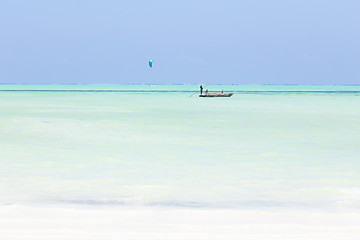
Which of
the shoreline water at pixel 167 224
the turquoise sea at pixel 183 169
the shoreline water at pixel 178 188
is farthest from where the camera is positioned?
the turquoise sea at pixel 183 169

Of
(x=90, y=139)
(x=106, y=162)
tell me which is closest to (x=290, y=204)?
(x=106, y=162)

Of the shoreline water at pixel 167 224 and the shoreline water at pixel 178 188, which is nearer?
the shoreline water at pixel 167 224

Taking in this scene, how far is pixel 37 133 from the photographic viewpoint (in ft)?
50.9

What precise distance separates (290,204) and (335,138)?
8.63 meters

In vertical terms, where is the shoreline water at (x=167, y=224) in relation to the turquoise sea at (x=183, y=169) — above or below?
above

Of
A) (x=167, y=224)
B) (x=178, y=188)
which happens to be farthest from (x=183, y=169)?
(x=167, y=224)

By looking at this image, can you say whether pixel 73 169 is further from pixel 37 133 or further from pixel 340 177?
pixel 37 133

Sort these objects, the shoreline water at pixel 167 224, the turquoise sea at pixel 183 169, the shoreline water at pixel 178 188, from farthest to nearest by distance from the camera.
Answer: the turquoise sea at pixel 183 169 < the shoreline water at pixel 178 188 < the shoreline water at pixel 167 224

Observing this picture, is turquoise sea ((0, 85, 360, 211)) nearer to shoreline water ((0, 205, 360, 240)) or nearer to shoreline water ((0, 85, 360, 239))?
shoreline water ((0, 85, 360, 239))

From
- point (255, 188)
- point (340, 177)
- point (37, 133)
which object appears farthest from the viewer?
point (37, 133)

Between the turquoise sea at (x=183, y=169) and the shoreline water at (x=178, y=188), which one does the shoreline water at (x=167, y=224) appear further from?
the turquoise sea at (x=183, y=169)

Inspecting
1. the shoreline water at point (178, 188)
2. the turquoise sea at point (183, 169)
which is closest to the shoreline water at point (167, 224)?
the shoreline water at point (178, 188)

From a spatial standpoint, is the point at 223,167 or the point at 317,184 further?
the point at 223,167

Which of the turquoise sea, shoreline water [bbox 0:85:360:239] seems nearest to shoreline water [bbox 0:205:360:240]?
shoreline water [bbox 0:85:360:239]
